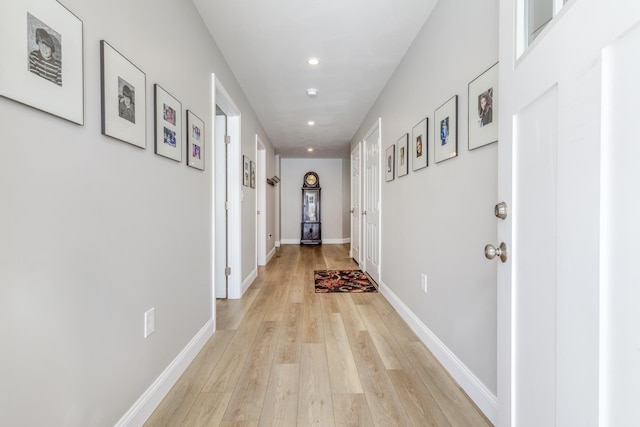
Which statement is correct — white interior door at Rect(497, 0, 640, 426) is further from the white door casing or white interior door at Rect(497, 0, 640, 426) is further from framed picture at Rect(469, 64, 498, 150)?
the white door casing

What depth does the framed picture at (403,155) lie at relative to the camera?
270 centimetres

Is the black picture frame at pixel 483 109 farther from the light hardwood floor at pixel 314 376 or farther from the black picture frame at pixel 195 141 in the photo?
the black picture frame at pixel 195 141

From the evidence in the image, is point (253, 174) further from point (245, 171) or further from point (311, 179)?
point (311, 179)

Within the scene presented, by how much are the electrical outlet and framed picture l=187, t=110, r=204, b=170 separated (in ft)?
2.97

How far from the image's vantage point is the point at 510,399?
97cm

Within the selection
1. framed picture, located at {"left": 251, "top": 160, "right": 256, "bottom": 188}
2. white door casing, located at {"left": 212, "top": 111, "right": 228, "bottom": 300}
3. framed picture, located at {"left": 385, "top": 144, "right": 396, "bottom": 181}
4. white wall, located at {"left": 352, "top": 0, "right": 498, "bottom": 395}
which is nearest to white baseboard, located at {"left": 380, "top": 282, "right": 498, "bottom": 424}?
white wall, located at {"left": 352, "top": 0, "right": 498, "bottom": 395}

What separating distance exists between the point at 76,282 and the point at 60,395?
0.33 m

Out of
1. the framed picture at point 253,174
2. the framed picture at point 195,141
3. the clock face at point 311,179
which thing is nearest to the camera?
the framed picture at point 195,141

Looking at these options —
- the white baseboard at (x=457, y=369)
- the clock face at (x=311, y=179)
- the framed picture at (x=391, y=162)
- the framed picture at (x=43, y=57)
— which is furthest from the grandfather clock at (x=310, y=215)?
the framed picture at (x=43, y=57)

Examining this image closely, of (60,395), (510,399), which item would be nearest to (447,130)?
(510,399)

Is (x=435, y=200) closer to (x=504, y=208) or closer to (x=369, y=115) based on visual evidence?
(x=504, y=208)

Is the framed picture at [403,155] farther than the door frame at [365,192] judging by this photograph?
No

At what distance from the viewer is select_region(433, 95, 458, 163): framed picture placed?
1.82 m

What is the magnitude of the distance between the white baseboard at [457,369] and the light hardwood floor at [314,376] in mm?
41
